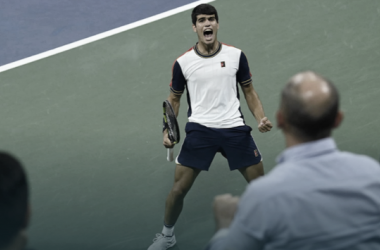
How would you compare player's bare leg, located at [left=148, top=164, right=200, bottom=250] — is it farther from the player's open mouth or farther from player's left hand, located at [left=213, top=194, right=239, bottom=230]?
player's left hand, located at [left=213, top=194, right=239, bottom=230]

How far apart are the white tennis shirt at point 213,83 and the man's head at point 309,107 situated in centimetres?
325

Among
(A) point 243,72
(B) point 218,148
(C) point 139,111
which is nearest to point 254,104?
(A) point 243,72

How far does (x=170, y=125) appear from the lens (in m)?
5.30

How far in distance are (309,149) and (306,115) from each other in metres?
0.13

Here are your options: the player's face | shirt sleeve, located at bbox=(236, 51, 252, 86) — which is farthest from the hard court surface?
the player's face

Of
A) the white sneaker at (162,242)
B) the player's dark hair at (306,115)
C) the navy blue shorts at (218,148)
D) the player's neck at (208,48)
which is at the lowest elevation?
the white sneaker at (162,242)

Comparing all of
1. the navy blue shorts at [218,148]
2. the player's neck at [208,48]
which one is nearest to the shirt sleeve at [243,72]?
the player's neck at [208,48]

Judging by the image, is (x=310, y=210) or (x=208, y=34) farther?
(x=208, y=34)

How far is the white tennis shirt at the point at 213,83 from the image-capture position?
5.53 m

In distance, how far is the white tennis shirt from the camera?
5.53 metres

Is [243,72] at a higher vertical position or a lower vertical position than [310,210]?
higher

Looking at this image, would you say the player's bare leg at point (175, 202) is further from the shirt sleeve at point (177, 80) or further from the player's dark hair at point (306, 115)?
the player's dark hair at point (306, 115)

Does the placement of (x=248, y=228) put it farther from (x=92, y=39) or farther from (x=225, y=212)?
(x=92, y=39)

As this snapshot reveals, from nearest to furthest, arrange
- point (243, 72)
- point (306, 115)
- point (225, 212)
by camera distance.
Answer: point (306, 115)
point (225, 212)
point (243, 72)
